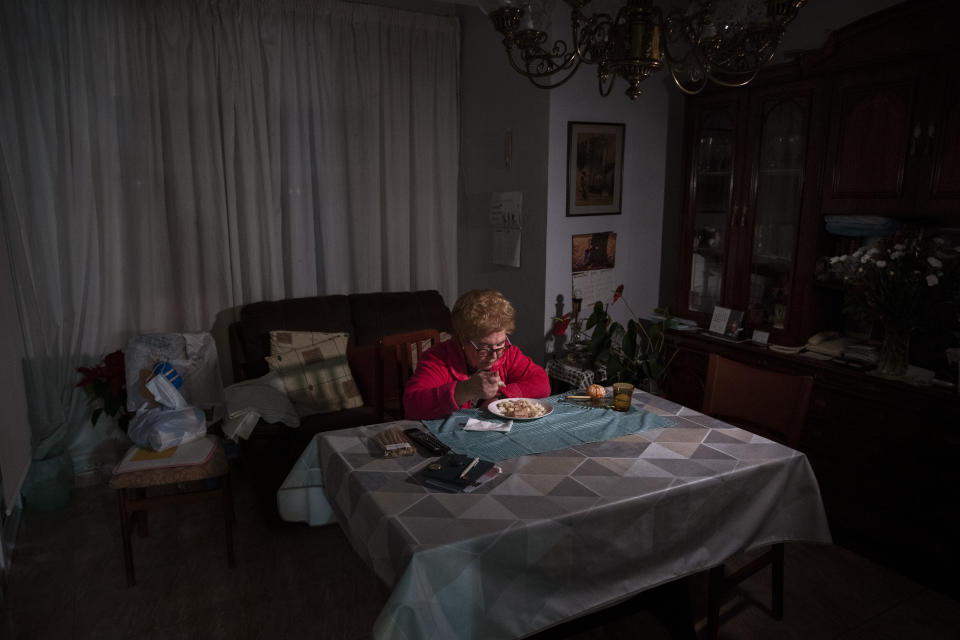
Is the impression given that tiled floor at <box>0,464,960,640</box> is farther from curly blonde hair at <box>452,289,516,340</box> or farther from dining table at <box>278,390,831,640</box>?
curly blonde hair at <box>452,289,516,340</box>

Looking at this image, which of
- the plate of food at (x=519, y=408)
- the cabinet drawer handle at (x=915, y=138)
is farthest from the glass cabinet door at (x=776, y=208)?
the plate of food at (x=519, y=408)

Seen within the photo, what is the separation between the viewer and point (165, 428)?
257cm

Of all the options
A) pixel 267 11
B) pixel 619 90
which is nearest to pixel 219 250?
pixel 267 11

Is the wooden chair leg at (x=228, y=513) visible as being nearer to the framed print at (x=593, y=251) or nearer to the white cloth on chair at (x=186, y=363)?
the white cloth on chair at (x=186, y=363)

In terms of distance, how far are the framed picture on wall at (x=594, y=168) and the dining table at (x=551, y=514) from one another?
66.1 inches

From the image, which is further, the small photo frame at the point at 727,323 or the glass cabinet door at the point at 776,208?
the small photo frame at the point at 727,323

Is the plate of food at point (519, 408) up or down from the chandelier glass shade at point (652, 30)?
down

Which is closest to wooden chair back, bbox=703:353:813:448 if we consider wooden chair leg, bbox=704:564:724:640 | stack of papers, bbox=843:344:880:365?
wooden chair leg, bbox=704:564:724:640

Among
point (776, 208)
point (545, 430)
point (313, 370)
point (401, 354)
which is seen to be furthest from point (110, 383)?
point (776, 208)

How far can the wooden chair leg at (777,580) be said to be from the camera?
84.8 inches

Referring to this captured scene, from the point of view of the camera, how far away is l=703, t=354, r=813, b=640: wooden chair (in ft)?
6.86

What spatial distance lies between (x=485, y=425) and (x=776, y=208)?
1948 mm

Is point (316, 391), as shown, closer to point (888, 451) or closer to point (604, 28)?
point (604, 28)

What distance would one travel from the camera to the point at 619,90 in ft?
11.4
